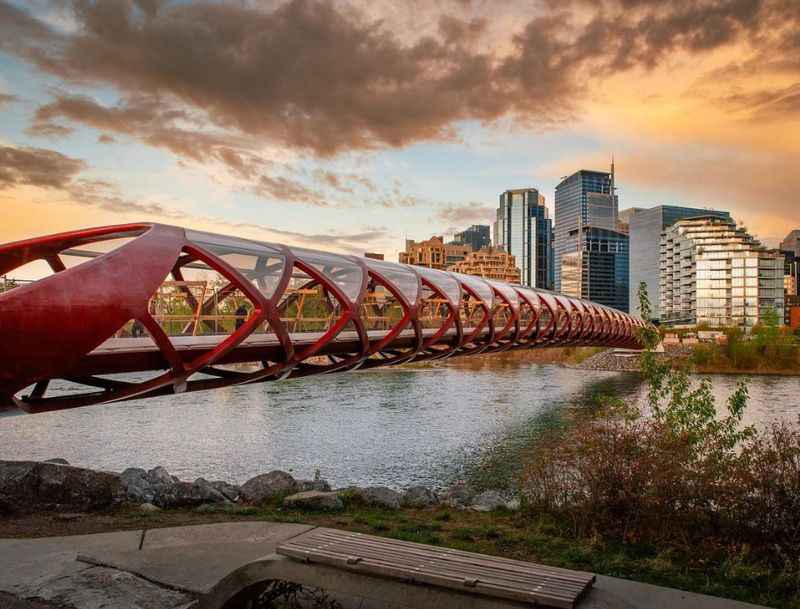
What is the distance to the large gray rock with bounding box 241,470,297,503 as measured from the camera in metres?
11.8

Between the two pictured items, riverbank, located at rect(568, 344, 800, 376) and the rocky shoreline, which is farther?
riverbank, located at rect(568, 344, 800, 376)

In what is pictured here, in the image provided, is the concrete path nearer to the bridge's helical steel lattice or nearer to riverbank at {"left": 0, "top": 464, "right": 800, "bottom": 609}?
riverbank at {"left": 0, "top": 464, "right": 800, "bottom": 609}

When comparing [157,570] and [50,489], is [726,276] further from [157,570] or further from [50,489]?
[157,570]

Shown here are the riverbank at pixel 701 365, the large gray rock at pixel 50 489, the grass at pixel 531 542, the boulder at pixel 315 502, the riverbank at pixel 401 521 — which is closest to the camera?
the grass at pixel 531 542

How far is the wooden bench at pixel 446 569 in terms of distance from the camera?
5.54 metres

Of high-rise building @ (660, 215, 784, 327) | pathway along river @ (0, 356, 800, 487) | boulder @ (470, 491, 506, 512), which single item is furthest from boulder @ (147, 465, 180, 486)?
high-rise building @ (660, 215, 784, 327)

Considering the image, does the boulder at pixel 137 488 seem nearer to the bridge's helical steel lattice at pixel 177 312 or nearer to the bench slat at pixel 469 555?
the bridge's helical steel lattice at pixel 177 312

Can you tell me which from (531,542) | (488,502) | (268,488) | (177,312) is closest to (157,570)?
(531,542)

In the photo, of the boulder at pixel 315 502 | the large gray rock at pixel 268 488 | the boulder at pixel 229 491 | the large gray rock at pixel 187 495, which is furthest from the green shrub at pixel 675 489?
the large gray rock at pixel 187 495

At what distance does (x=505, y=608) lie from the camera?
547 centimetres

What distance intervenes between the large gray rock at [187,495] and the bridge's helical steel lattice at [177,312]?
1755 mm

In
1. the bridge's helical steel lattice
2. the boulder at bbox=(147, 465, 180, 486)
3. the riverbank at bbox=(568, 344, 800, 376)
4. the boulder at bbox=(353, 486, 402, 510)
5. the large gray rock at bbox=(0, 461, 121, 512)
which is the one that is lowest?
the riverbank at bbox=(568, 344, 800, 376)

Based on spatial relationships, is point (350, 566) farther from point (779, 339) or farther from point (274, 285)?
point (779, 339)

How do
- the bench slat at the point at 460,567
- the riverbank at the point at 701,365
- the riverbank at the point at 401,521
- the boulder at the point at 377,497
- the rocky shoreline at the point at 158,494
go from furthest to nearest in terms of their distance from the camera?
the riverbank at the point at 701,365
the boulder at the point at 377,497
the rocky shoreline at the point at 158,494
the riverbank at the point at 401,521
the bench slat at the point at 460,567
